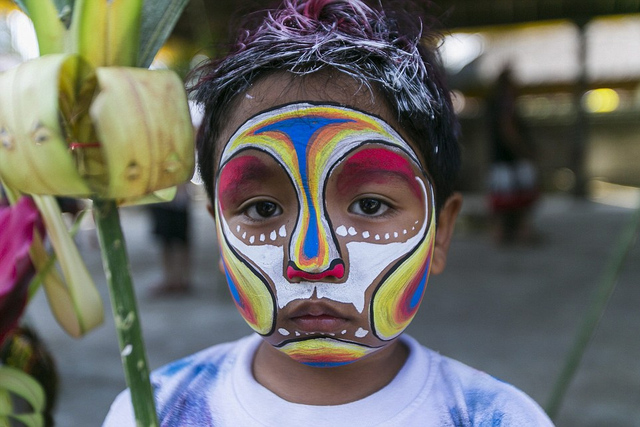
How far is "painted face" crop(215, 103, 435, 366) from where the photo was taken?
0.92 meters

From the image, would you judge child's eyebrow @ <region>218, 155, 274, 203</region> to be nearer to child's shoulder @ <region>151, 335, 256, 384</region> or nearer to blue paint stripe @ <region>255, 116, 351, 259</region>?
blue paint stripe @ <region>255, 116, 351, 259</region>

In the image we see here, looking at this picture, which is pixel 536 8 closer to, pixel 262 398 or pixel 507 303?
pixel 507 303

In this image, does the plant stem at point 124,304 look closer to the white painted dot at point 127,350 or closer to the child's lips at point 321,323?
the white painted dot at point 127,350

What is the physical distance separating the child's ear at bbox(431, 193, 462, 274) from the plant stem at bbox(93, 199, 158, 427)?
574 millimetres

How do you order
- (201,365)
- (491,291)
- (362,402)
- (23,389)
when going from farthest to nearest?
(491,291) → (201,365) → (362,402) → (23,389)

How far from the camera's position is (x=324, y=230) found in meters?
0.91

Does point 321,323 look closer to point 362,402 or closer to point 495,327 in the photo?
point 362,402

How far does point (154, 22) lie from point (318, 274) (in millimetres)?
405

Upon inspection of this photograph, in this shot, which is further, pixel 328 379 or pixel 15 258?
pixel 328 379

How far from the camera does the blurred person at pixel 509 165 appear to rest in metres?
5.79

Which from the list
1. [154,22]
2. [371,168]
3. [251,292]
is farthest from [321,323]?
[154,22]

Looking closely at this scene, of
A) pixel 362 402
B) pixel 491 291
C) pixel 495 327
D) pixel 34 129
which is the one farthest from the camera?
pixel 491 291

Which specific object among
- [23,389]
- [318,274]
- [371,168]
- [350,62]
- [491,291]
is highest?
[350,62]

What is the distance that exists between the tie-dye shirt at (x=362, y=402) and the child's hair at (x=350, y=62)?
1.02ft
